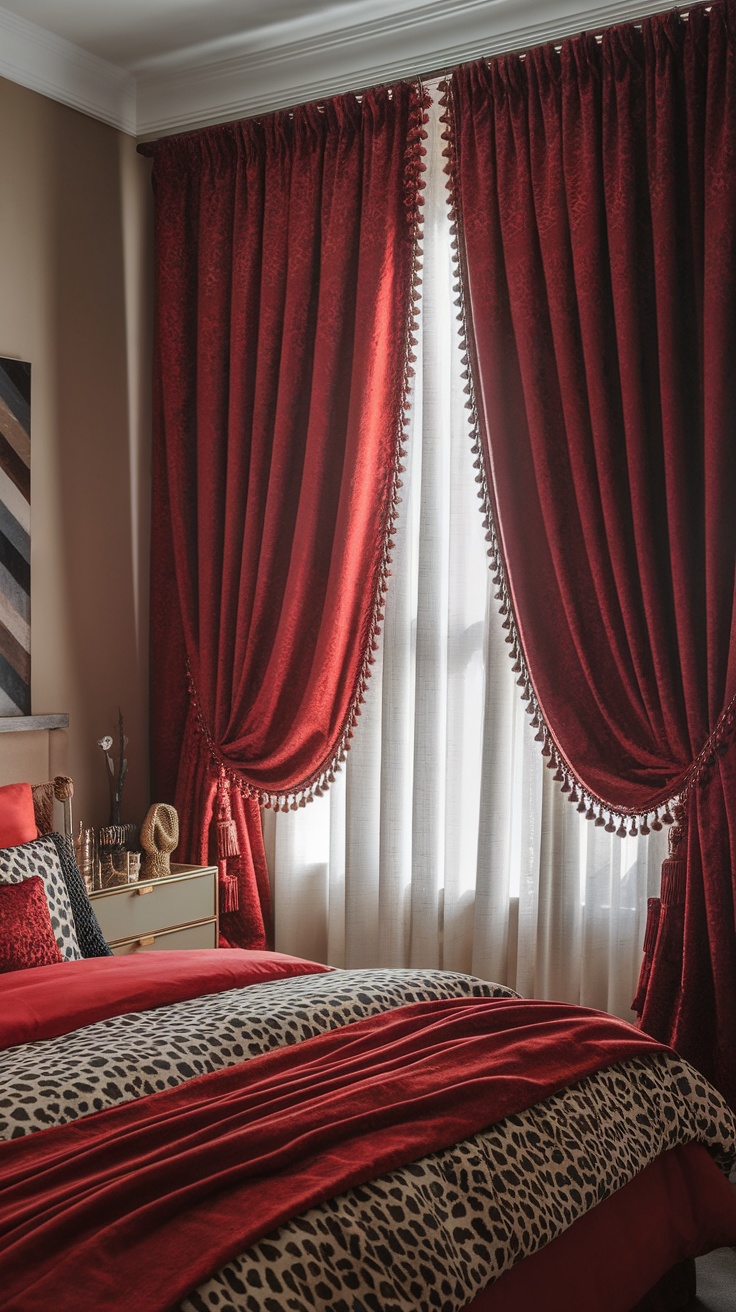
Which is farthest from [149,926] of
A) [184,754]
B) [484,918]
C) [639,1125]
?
[639,1125]

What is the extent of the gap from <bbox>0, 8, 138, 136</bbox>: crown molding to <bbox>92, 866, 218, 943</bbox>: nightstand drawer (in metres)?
2.48

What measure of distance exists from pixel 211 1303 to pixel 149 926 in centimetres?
233

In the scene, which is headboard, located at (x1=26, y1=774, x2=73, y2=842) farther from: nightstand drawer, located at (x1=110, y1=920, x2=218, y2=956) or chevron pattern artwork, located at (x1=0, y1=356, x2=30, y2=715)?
nightstand drawer, located at (x1=110, y1=920, x2=218, y2=956)

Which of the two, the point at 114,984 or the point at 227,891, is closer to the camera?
the point at 114,984

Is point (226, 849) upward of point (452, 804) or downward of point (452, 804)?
downward

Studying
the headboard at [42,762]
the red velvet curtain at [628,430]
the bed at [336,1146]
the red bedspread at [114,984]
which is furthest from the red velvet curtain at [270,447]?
the bed at [336,1146]

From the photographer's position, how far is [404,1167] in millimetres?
1811

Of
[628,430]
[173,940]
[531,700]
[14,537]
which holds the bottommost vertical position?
[173,940]

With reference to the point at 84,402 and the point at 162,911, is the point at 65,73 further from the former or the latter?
the point at 162,911

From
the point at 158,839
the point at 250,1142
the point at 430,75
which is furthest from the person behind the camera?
the point at 158,839

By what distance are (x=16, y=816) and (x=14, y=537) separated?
0.95 meters

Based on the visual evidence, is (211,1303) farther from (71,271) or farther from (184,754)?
(71,271)

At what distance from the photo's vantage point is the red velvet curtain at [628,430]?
313 cm

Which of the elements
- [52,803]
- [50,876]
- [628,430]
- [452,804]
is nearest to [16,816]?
[50,876]
